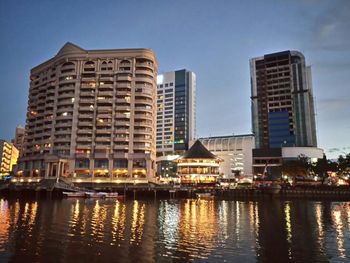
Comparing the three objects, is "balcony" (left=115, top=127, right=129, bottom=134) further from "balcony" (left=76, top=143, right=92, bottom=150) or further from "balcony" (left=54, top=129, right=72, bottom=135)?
"balcony" (left=54, top=129, right=72, bottom=135)

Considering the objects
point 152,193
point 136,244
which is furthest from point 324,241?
point 152,193

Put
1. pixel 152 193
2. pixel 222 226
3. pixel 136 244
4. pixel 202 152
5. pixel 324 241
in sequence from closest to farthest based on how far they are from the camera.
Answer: pixel 136 244 < pixel 324 241 < pixel 222 226 < pixel 152 193 < pixel 202 152

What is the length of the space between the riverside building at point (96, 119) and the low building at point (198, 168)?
1970 cm

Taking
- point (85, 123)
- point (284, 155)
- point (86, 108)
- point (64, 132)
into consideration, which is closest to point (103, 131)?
point (85, 123)

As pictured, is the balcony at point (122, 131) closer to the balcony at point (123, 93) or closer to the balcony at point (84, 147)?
the balcony at point (84, 147)

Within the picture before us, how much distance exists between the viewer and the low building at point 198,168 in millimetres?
154125

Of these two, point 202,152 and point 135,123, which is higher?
point 135,123

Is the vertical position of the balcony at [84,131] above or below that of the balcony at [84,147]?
above

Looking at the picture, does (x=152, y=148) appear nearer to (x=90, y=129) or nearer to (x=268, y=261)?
(x=90, y=129)

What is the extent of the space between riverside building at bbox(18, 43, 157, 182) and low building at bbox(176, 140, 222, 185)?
1970cm

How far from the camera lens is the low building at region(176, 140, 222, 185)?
154 metres

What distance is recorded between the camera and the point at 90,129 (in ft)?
461

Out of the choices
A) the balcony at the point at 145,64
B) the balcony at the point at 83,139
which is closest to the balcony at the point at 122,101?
the balcony at the point at 145,64

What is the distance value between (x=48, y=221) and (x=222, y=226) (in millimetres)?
25046
